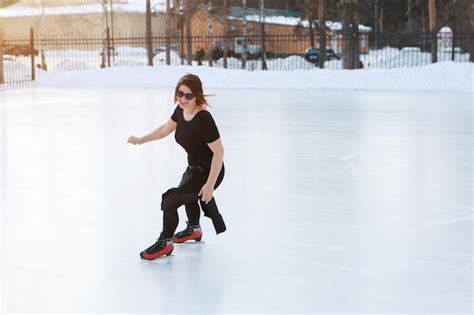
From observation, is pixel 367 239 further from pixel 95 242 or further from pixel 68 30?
pixel 68 30

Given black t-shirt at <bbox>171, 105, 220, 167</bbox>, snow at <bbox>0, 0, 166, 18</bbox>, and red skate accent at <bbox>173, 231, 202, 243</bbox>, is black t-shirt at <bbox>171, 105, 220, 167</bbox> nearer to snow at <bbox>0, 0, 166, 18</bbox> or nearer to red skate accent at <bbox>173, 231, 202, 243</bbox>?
red skate accent at <bbox>173, 231, 202, 243</bbox>

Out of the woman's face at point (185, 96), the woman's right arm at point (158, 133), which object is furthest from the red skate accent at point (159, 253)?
the woman's face at point (185, 96)

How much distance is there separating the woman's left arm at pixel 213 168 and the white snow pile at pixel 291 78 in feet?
64.8

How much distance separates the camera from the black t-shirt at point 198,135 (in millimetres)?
4977

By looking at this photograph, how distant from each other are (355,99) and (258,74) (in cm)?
787

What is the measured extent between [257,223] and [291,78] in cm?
2123

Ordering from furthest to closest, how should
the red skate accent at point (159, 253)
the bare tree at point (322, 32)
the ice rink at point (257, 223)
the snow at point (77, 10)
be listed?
1. the snow at point (77, 10)
2. the bare tree at point (322, 32)
3. the red skate accent at point (159, 253)
4. the ice rink at point (257, 223)

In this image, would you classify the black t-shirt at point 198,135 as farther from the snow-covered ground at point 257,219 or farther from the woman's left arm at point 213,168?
the snow-covered ground at point 257,219

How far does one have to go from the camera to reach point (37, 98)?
2198cm

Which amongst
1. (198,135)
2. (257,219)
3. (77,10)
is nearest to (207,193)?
(198,135)

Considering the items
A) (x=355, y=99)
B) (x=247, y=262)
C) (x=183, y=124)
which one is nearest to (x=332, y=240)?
(x=247, y=262)

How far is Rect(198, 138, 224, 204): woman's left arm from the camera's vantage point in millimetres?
4984

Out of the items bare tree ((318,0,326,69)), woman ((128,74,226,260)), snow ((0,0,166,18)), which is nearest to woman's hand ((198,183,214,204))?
woman ((128,74,226,260))

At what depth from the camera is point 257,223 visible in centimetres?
618
